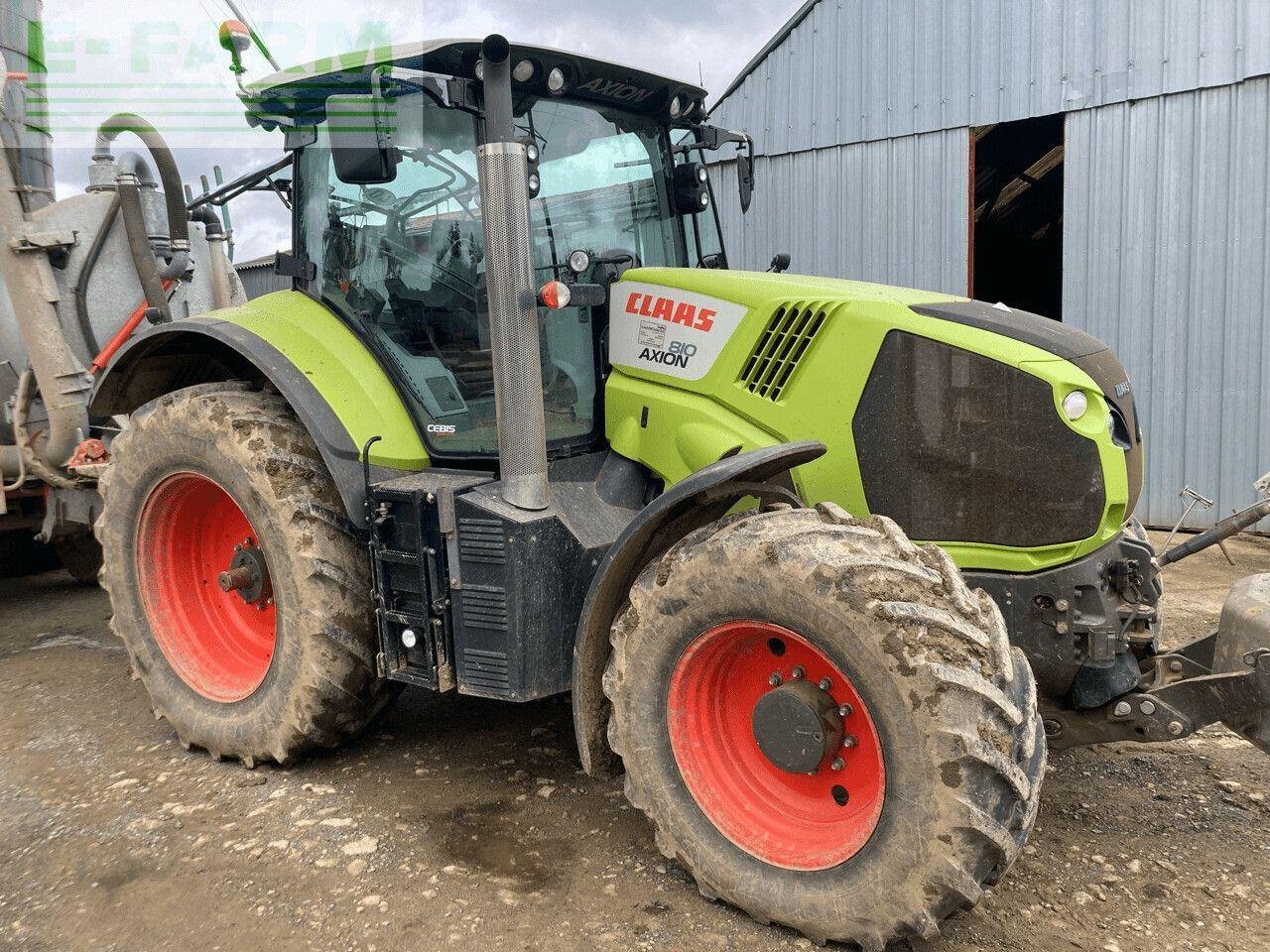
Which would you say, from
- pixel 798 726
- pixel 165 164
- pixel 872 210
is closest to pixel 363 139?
pixel 798 726

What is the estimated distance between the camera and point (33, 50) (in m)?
6.49

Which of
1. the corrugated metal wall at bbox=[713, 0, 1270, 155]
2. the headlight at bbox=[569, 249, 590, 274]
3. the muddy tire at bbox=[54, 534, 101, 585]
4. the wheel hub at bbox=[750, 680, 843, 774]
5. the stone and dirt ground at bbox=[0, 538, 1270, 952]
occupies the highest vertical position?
the corrugated metal wall at bbox=[713, 0, 1270, 155]

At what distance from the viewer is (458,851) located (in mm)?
3141

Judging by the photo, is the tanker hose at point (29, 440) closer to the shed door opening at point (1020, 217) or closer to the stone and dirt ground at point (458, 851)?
the stone and dirt ground at point (458, 851)

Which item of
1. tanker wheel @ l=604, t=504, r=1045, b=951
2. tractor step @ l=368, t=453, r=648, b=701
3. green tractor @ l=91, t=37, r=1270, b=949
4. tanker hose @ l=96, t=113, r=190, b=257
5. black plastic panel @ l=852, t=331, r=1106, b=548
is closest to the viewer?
tanker wheel @ l=604, t=504, r=1045, b=951

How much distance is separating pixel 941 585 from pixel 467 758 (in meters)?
2.06

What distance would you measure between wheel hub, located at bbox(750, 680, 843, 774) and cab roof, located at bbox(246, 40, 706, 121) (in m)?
1.98

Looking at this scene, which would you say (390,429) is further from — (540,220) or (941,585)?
(941,585)

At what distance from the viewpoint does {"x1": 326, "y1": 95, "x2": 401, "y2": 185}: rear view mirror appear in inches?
119

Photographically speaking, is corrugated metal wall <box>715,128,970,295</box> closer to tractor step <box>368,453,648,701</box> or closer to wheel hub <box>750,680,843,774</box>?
tractor step <box>368,453,648,701</box>

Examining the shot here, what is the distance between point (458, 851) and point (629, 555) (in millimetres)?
1056

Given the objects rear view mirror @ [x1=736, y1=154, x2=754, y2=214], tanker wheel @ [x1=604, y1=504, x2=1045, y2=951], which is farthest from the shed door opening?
tanker wheel @ [x1=604, y1=504, x2=1045, y2=951]

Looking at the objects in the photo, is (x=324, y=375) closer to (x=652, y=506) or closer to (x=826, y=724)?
(x=652, y=506)

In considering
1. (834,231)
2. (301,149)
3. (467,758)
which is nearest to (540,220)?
(301,149)
